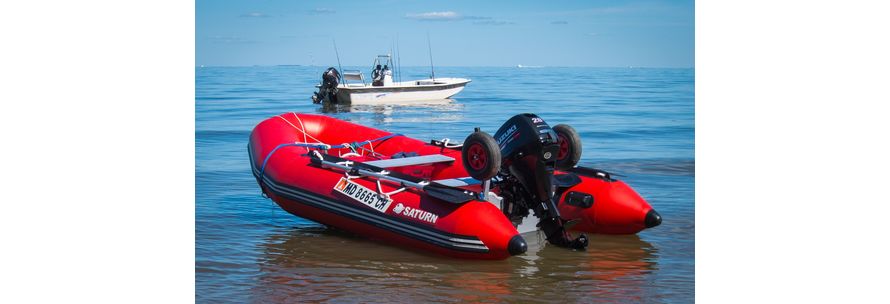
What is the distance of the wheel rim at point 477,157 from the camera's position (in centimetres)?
462

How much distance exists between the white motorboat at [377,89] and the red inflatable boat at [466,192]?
9.25 m

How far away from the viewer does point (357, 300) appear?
13.8 ft

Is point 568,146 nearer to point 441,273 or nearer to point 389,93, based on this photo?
point 441,273

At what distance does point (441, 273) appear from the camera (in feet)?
15.1

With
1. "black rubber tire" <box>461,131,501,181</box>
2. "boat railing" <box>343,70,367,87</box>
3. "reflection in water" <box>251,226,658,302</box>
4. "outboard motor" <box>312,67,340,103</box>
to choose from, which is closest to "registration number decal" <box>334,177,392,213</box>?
"reflection in water" <box>251,226,658,302</box>

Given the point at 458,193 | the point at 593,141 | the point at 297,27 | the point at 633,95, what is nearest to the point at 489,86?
the point at 633,95

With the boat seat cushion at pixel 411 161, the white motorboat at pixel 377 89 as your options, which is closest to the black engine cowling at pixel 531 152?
the boat seat cushion at pixel 411 161

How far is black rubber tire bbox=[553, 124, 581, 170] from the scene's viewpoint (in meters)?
5.02

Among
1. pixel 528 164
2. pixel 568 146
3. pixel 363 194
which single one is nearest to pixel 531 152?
pixel 528 164

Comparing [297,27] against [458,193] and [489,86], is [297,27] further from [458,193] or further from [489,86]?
[489,86]

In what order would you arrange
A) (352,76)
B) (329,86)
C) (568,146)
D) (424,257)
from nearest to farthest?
1. (424,257)
2. (568,146)
3. (329,86)
4. (352,76)

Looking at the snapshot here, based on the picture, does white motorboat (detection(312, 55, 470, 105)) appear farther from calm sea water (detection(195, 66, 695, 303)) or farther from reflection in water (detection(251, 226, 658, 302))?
reflection in water (detection(251, 226, 658, 302))

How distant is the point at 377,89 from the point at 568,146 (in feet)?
34.2
